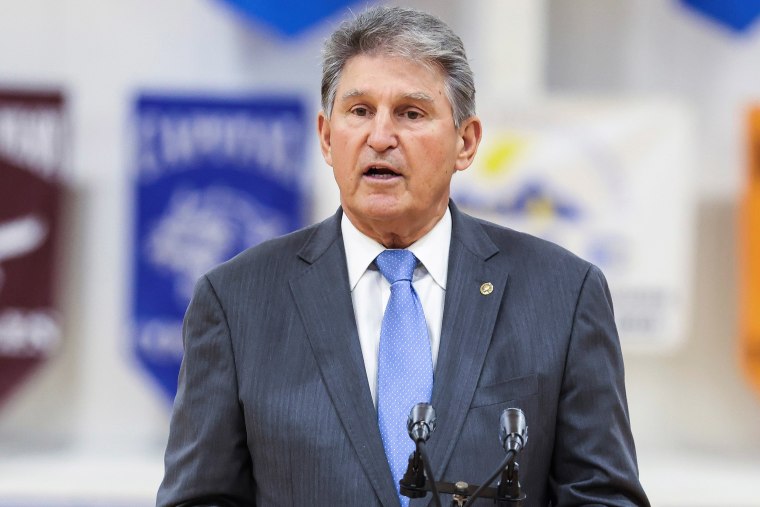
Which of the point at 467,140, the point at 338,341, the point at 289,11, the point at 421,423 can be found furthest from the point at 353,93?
the point at 289,11

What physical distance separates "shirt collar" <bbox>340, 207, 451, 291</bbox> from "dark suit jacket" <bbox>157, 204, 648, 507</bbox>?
0.12 ft

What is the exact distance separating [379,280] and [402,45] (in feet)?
1.52

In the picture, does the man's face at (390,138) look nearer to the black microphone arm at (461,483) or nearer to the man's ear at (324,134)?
the man's ear at (324,134)

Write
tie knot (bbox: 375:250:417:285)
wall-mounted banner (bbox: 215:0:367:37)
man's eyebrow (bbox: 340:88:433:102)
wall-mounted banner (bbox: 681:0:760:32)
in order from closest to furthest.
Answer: man's eyebrow (bbox: 340:88:433:102) < tie knot (bbox: 375:250:417:285) < wall-mounted banner (bbox: 215:0:367:37) < wall-mounted banner (bbox: 681:0:760:32)

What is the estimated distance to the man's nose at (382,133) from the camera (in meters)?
2.23

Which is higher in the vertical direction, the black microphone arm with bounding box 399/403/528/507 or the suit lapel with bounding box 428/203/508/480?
the suit lapel with bounding box 428/203/508/480

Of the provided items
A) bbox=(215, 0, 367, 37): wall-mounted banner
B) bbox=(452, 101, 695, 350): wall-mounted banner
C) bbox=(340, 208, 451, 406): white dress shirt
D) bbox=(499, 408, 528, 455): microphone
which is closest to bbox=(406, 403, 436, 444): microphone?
bbox=(499, 408, 528, 455): microphone

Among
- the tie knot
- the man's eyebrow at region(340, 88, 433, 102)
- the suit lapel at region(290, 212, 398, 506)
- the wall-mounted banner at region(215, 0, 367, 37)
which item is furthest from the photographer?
the wall-mounted banner at region(215, 0, 367, 37)

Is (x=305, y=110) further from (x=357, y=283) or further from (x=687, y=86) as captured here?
(x=357, y=283)

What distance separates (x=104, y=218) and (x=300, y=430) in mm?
4895

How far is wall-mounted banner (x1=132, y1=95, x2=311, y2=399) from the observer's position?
20.9ft

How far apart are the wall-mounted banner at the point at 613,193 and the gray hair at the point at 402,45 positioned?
3931mm

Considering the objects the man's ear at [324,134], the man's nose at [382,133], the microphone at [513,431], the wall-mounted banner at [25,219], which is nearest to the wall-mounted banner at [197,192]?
the wall-mounted banner at [25,219]

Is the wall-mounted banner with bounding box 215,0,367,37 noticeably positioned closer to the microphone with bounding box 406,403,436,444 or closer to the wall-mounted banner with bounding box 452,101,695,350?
the wall-mounted banner with bounding box 452,101,695,350
